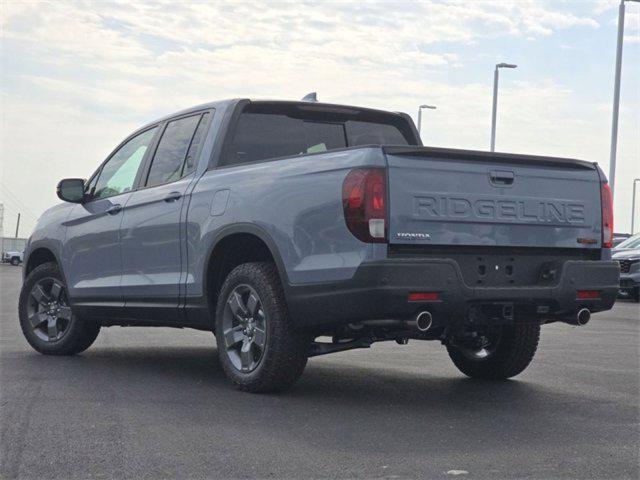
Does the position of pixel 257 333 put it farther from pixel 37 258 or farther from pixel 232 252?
pixel 37 258

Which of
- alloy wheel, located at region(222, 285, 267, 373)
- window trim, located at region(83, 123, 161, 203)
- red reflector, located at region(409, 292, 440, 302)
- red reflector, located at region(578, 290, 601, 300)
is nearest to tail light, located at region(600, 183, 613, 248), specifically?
red reflector, located at region(578, 290, 601, 300)

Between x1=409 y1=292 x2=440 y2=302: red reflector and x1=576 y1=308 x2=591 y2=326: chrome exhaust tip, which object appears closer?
x1=409 y1=292 x2=440 y2=302: red reflector

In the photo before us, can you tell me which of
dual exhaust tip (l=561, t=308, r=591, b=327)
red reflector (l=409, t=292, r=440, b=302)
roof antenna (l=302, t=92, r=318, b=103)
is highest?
roof antenna (l=302, t=92, r=318, b=103)

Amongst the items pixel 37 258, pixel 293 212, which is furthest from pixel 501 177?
pixel 37 258

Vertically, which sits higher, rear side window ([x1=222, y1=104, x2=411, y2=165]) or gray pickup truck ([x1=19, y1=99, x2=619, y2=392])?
rear side window ([x1=222, y1=104, x2=411, y2=165])

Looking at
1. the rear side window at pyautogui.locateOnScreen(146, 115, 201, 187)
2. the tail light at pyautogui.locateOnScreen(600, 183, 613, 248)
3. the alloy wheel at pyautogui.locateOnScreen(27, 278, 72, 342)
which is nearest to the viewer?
the tail light at pyautogui.locateOnScreen(600, 183, 613, 248)

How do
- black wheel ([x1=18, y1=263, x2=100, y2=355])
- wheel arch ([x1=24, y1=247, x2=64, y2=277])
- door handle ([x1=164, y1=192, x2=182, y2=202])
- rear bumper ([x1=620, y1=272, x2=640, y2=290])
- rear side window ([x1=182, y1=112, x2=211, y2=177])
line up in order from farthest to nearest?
rear bumper ([x1=620, y1=272, x2=640, y2=290]), wheel arch ([x1=24, y1=247, x2=64, y2=277]), black wheel ([x1=18, y1=263, x2=100, y2=355]), rear side window ([x1=182, y1=112, x2=211, y2=177]), door handle ([x1=164, y1=192, x2=182, y2=202])

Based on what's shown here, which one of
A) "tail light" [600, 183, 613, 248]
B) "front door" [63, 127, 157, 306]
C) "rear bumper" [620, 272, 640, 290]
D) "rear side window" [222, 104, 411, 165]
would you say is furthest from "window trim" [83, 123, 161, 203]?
"rear bumper" [620, 272, 640, 290]

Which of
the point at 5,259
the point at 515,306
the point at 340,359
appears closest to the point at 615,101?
the point at 340,359

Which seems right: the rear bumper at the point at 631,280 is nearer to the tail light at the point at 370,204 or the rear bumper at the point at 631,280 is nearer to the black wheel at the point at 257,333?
the black wheel at the point at 257,333

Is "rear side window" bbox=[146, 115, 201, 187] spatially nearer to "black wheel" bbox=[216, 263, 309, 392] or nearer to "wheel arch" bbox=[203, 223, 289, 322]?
"wheel arch" bbox=[203, 223, 289, 322]

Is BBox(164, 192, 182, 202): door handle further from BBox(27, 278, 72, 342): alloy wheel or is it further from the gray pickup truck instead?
BBox(27, 278, 72, 342): alloy wheel

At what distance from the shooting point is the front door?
8820 mm

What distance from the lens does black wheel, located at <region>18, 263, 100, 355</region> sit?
9500 millimetres
